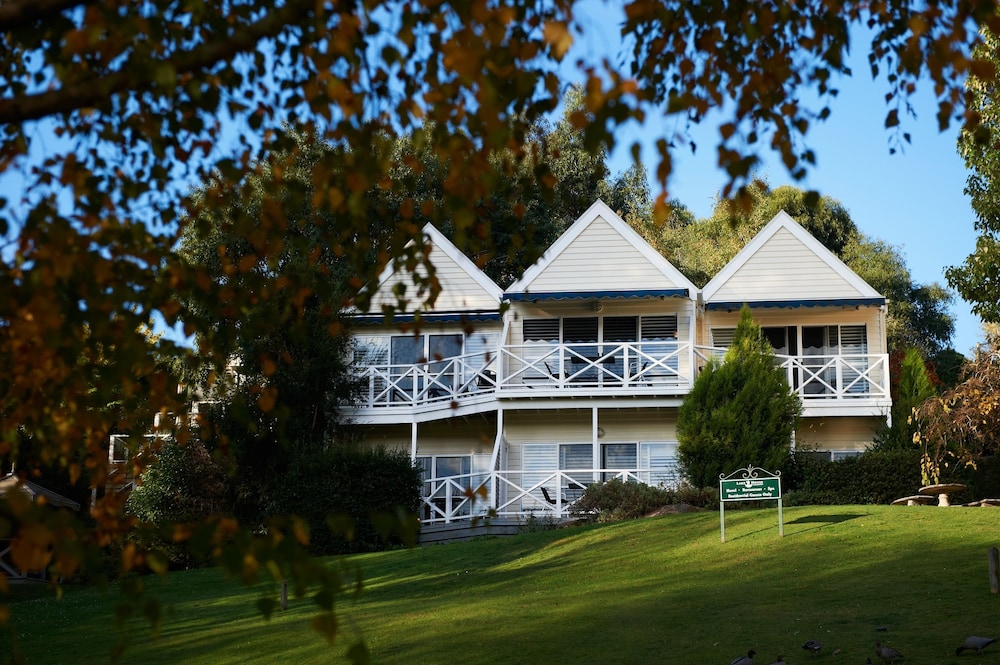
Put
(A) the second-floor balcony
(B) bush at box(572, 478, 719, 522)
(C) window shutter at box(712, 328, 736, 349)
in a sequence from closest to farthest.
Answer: (B) bush at box(572, 478, 719, 522), (A) the second-floor balcony, (C) window shutter at box(712, 328, 736, 349)

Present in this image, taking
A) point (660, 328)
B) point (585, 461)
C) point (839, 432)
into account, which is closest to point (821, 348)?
point (839, 432)

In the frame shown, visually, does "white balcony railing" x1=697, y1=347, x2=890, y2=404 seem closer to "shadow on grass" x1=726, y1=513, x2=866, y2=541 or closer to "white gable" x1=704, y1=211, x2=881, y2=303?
"white gable" x1=704, y1=211, x2=881, y2=303

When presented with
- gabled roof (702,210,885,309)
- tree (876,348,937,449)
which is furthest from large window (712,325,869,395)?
tree (876,348,937,449)

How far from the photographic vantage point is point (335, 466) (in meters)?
25.1

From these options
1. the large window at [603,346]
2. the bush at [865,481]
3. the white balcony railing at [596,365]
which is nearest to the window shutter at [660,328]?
the large window at [603,346]

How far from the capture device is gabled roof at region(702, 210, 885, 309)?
94.6 feet

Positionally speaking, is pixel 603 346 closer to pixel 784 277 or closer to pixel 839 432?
pixel 784 277

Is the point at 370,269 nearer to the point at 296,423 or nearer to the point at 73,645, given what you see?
the point at 73,645

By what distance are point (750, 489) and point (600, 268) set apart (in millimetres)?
10982

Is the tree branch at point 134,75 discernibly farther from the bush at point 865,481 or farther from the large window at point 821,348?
the large window at point 821,348

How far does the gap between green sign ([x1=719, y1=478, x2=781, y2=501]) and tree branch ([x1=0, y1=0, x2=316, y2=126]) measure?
15.2m

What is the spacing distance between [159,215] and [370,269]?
1298mm

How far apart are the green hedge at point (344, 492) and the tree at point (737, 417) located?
619 cm

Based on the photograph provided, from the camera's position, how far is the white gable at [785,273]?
28.9m
